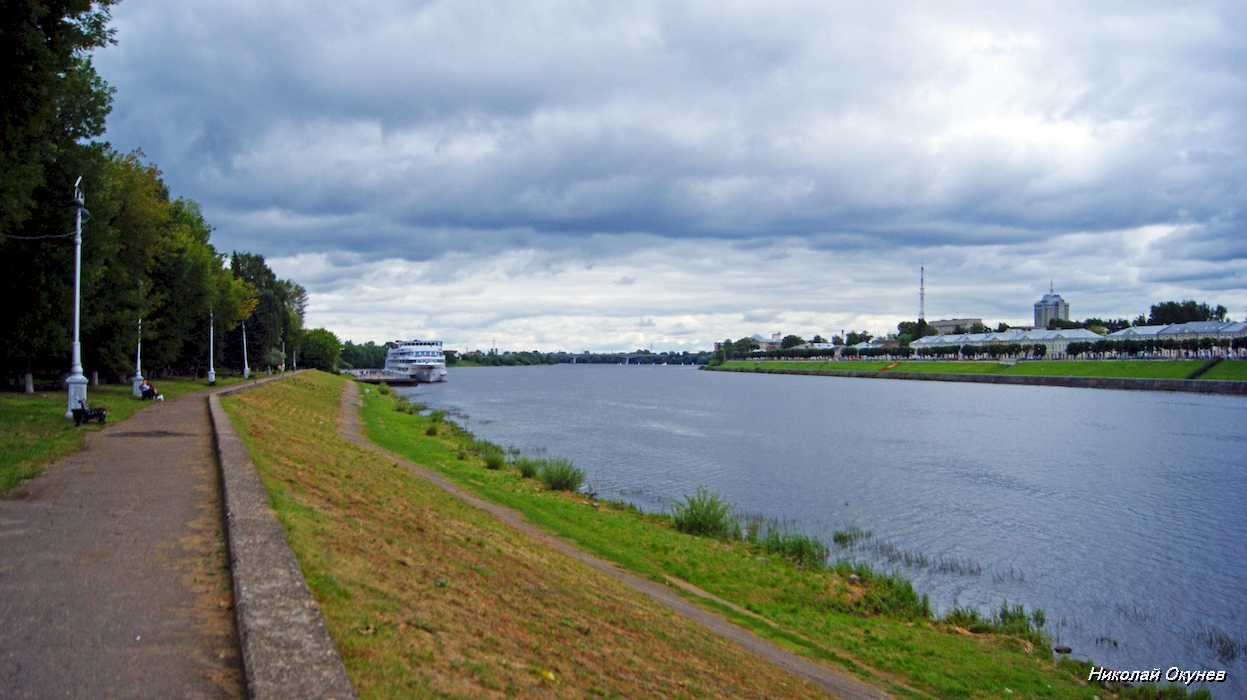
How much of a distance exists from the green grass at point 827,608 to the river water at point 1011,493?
1732 mm

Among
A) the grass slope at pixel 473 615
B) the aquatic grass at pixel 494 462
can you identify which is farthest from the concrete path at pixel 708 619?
the aquatic grass at pixel 494 462

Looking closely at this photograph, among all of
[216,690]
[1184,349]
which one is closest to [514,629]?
[216,690]

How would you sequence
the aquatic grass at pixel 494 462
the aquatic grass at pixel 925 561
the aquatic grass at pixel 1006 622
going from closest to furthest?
the aquatic grass at pixel 1006 622 → the aquatic grass at pixel 925 561 → the aquatic grass at pixel 494 462

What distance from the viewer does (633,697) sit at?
7.65 metres

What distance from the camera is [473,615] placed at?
28.1ft

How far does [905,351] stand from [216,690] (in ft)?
680

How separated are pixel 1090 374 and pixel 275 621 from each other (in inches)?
4984

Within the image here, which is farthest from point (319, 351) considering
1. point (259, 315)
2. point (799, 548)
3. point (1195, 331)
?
point (1195, 331)

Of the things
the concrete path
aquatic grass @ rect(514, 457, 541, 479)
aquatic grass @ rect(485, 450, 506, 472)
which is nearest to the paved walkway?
the concrete path

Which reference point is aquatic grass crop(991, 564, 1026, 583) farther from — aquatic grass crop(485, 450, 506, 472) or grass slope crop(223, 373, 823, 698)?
aquatic grass crop(485, 450, 506, 472)

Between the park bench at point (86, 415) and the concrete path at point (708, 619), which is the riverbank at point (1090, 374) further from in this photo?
the park bench at point (86, 415)

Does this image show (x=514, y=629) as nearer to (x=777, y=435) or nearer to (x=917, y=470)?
(x=917, y=470)

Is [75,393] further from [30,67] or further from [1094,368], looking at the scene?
[1094,368]

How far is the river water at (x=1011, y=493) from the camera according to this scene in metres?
17.1
